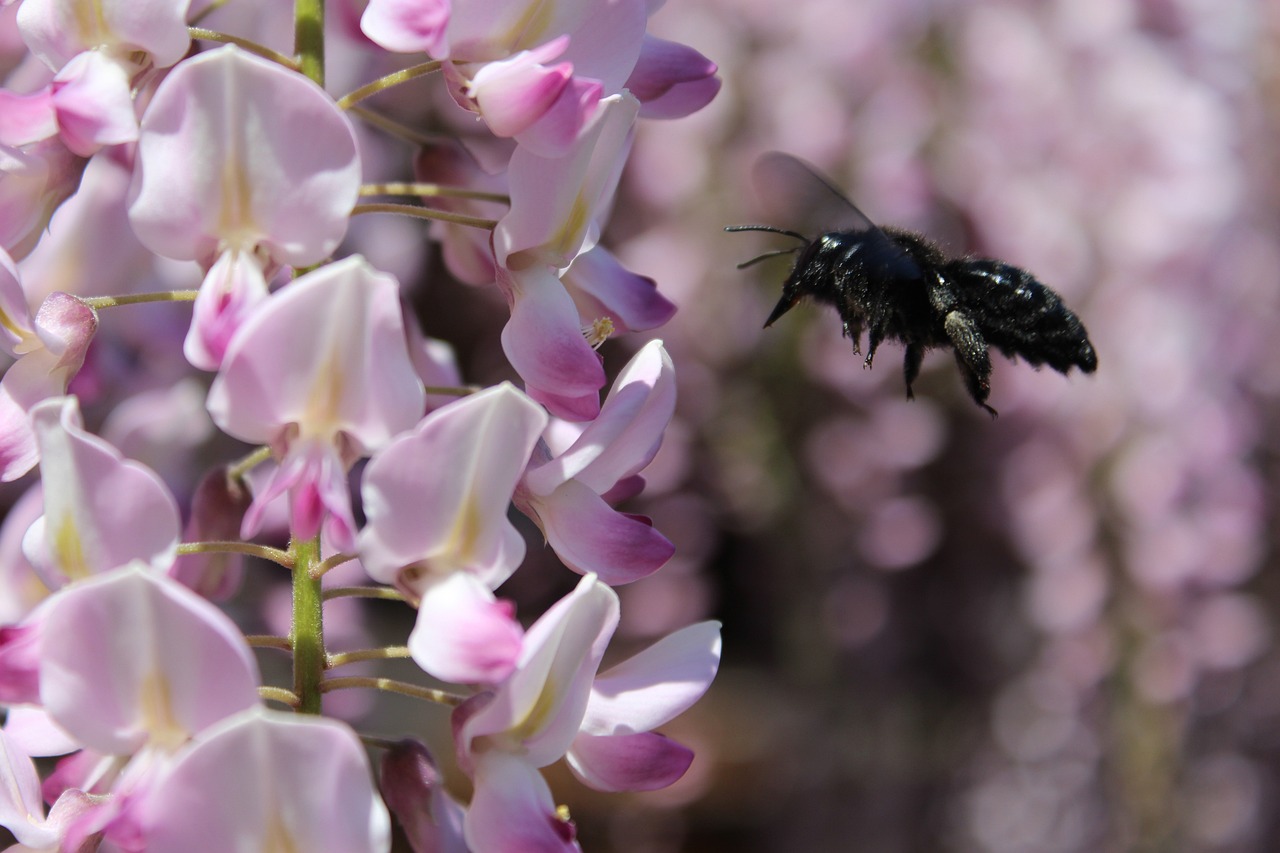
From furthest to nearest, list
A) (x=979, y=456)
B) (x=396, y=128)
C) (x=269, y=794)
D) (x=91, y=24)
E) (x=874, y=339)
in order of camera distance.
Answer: (x=979, y=456)
(x=874, y=339)
(x=396, y=128)
(x=91, y=24)
(x=269, y=794)

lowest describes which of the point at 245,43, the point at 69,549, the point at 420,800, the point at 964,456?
the point at 964,456

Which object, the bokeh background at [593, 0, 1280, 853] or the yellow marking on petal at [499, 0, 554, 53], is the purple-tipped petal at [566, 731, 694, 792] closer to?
the yellow marking on petal at [499, 0, 554, 53]

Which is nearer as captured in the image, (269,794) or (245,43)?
(269,794)

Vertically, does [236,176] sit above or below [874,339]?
above

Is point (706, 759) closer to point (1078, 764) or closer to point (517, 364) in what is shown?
point (1078, 764)

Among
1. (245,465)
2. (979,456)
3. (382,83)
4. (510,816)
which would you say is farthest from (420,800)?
(979,456)

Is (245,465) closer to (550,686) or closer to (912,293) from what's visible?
(550,686)

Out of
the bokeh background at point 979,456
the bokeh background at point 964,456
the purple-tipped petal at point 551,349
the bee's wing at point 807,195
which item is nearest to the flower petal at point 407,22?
the purple-tipped petal at point 551,349
